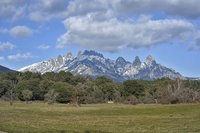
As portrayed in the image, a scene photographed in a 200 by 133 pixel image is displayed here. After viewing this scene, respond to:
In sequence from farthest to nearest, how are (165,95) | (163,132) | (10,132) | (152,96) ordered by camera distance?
(152,96) < (165,95) < (163,132) < (10,132)

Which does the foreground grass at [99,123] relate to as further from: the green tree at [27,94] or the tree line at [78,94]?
the green tree at [27,94]

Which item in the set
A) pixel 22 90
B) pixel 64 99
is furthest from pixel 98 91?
pixel 22 90

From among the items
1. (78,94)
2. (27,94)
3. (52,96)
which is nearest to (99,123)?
(78,94)

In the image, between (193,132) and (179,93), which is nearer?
(193,132)

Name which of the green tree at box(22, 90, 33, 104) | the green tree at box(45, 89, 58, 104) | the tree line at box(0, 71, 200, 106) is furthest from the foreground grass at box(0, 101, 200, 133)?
the green tree at box(22, 90, 33, 104)

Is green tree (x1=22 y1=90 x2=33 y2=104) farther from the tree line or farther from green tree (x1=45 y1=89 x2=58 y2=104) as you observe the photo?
green tree (x1=45 y1=89 x2=58 y2=104)

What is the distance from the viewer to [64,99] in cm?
17838

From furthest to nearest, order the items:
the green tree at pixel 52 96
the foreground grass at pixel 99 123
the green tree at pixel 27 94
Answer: the green tree at pixel 27 94 < the green tree at pixel 52 96 < the foreground grass at pixel 99 123

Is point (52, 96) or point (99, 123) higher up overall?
point (52, 96)

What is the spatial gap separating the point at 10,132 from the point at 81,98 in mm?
139683

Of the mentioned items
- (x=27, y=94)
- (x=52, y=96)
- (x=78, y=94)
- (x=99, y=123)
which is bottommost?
(x=99, y=123)

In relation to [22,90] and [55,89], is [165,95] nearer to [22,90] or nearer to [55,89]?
[55,89]

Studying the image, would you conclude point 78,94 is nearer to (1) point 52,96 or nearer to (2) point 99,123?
(1) point 52,96

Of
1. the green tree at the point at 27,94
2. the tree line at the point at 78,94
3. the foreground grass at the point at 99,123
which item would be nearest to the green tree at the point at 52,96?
the tree line at the point at 78,94
